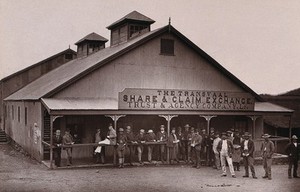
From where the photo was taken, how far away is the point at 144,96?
66.9 feet

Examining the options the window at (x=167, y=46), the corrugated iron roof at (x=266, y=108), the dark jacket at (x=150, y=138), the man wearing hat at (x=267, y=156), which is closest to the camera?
the man wearing hat at (x=267, y=156)

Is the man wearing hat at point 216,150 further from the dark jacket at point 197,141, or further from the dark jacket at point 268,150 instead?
the dark jacket at point 268,150

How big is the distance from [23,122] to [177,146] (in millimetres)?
11316

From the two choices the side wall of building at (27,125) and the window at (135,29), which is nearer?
the side wall of building at (27,125)

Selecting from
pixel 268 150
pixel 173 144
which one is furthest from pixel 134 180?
pixel 268 150

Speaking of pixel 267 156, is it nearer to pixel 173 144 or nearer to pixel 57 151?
pixel 173 144

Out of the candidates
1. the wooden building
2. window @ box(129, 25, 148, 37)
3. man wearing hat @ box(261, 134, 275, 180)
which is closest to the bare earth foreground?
man wearing hat @ box(261, 134, 275, 180)

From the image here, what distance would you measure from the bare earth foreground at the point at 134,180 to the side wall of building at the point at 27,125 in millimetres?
2345

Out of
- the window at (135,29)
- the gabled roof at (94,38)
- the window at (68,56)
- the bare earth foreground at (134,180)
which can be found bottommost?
the bare earth foreground at (134,180)

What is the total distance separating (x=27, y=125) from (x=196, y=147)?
11.2 metres

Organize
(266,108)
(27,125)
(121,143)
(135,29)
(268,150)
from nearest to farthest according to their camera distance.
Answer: (268,150), (121,143), (266,108), (27,125), (135,29)

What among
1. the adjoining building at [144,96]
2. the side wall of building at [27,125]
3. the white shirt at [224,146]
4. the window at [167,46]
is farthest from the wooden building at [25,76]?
the white shirt at [224,146]

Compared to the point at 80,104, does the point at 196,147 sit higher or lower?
lower

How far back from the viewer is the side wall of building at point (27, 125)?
2144cm
